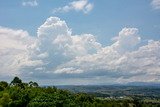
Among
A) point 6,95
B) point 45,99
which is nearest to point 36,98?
point 45,99

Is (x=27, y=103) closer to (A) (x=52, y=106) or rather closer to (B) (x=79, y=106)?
(A) (x=52, y=106)

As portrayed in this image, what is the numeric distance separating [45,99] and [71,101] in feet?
48.1

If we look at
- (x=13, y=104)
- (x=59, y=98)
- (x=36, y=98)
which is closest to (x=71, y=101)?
(x=59, y=98)

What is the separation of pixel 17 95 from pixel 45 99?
647 inches

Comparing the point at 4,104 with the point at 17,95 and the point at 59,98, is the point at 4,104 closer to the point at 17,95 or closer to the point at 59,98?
the point at 17,95

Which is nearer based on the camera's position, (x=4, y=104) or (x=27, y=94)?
(x=4, y=104)

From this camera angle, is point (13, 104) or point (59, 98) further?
point (59, 98)

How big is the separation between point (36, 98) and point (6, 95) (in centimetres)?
1669

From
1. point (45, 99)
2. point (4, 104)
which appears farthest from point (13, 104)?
point (45, 99)

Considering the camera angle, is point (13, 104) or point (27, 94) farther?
point (27, 94)

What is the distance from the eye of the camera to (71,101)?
198 metres

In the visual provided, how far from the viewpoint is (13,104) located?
18638cm

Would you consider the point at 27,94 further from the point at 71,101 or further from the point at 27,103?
the point at 71,101

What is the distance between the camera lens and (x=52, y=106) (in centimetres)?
18588
